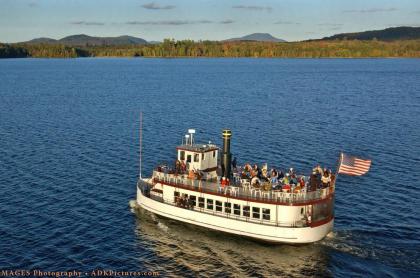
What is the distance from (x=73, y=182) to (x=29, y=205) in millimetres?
7949

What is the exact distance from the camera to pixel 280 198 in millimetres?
39625

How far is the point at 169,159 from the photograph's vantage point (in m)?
65.2

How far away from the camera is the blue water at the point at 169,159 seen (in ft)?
123

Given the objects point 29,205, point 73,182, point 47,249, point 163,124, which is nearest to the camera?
point 47,249

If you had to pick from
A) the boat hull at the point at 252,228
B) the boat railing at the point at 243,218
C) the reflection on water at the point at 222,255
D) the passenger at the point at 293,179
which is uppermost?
the passenger at the point at 293,179

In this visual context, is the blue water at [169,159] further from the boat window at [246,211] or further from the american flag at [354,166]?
the american flag at [354,166]

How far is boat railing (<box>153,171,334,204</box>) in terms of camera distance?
39.3m

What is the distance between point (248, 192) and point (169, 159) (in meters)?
25.8

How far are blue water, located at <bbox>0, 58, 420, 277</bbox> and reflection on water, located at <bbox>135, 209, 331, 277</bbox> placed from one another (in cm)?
9

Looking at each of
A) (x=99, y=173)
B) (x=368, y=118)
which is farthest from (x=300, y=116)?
(x=99, y=173)

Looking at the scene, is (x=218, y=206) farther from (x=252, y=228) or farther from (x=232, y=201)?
(x=252, y=228)

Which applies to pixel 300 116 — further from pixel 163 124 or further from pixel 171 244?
pixel 171 244

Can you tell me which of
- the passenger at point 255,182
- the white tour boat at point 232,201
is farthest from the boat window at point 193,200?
the passenger at point 255,182

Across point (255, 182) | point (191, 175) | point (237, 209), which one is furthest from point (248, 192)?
point (191, 175)
